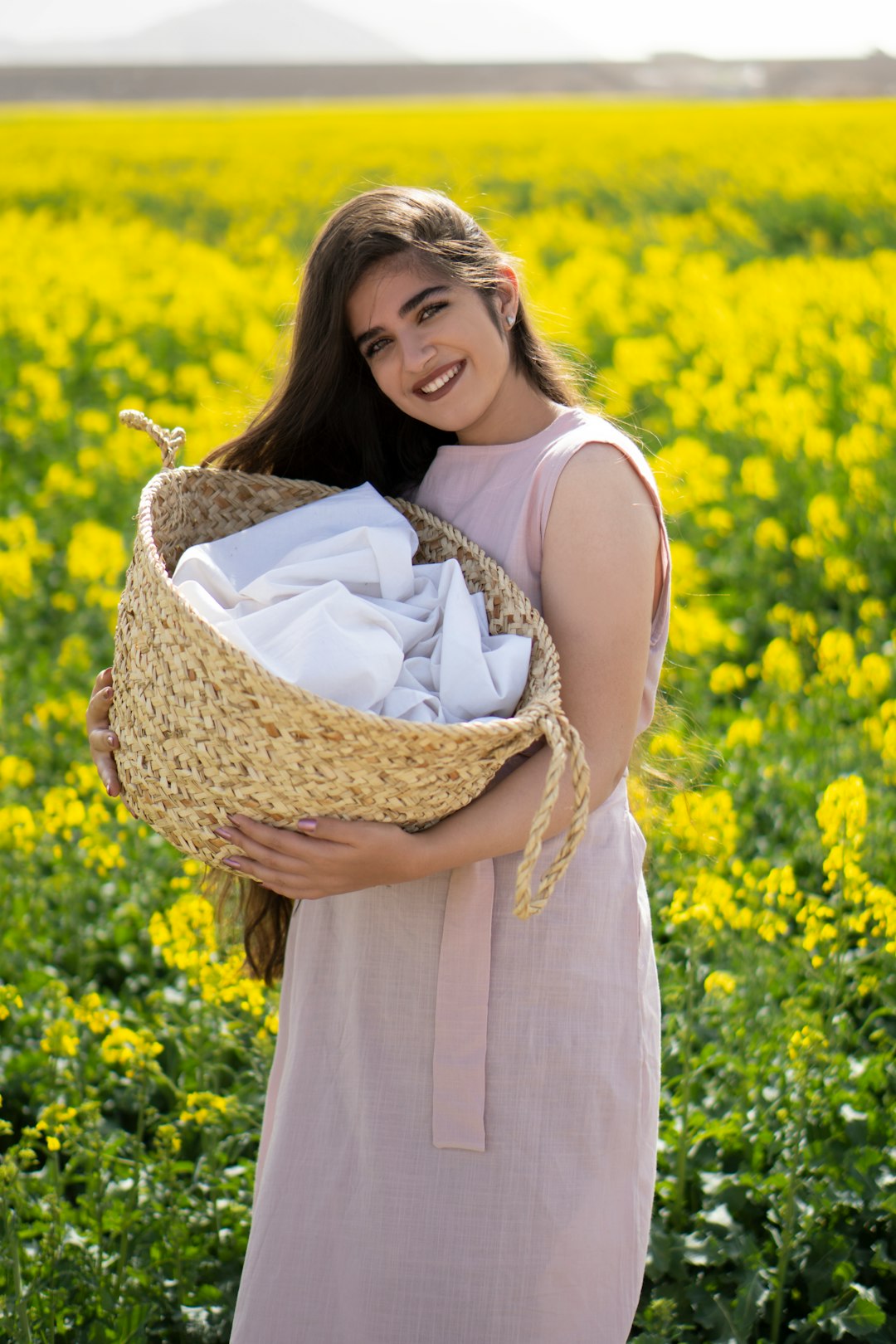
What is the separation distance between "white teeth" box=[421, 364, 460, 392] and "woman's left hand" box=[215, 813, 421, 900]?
21.7 inches

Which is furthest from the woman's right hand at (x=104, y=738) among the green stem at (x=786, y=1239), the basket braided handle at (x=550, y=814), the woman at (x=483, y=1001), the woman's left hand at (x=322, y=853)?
the green stem at (x=786, y=1239)

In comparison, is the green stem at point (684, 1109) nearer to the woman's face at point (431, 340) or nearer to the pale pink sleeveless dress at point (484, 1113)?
the pale pink sleeveless dress at point (484, 1113)

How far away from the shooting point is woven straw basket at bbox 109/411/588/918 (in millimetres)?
1213

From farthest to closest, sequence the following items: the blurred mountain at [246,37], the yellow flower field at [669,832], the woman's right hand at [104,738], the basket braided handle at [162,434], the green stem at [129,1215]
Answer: the blurred mountain at [246,37] < the yellow flower field at [669,832] < the green stem at [129,1215] < the basket braided handle at [162,434] < the woman's right hand at [104,738]

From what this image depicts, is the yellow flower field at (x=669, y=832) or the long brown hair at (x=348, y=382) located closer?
the long brown hair at (x=348, y=382)

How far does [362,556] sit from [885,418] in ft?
13.8

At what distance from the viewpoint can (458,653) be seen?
1.33 meters

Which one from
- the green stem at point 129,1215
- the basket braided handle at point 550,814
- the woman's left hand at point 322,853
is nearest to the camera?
the basket braided handle at point 550,814

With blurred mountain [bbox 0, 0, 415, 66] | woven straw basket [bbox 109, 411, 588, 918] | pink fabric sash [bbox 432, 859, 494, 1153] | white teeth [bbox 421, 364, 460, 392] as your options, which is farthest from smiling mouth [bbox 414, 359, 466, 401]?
blurred mountain [bbox 0, 0, 415, 66]

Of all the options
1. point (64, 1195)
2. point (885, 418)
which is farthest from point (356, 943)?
point (885, 418)

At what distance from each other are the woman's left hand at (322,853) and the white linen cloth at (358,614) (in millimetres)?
130

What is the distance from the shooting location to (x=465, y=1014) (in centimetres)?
149

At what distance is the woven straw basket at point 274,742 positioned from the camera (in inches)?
47.8

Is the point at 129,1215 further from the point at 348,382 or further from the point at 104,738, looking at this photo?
the point at 348,382
